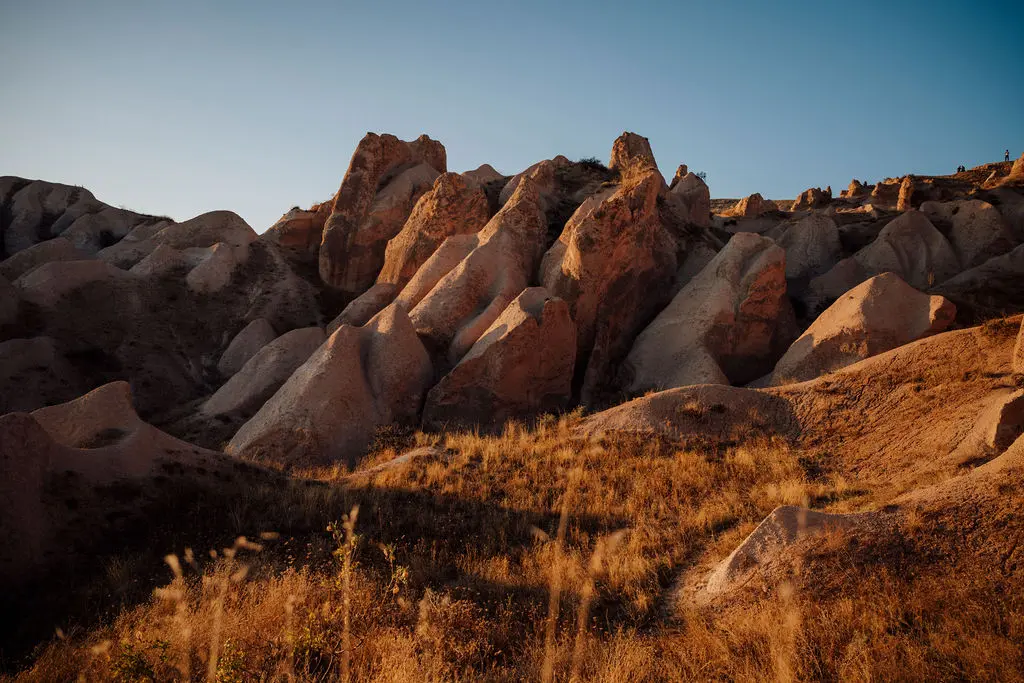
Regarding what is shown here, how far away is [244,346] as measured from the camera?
64.3 ft

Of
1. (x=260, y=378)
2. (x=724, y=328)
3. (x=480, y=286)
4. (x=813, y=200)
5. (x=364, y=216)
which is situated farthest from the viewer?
(x=813, y=200)

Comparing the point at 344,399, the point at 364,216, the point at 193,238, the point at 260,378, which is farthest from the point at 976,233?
the point at 193,238

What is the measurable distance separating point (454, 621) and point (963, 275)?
22.4 m

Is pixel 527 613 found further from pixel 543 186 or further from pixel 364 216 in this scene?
pixel 364 216

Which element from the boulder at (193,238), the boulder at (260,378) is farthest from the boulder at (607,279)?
the boulder at (193,238)

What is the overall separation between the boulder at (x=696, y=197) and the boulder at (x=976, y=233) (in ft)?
34.4

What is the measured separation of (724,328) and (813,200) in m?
29.8

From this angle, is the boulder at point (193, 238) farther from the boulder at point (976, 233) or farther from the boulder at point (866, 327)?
the boulder at point (976, 233)

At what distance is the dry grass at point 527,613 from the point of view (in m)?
3.55

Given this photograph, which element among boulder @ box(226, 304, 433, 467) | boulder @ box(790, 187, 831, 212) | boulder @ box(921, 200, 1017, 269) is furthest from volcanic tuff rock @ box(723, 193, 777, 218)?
boulder @ box(226, 304, 433, 467)

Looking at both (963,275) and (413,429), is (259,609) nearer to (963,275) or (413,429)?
(413,429)

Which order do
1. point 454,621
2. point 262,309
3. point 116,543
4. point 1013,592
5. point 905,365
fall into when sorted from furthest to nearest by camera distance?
point 262,309
point 905,365
point 116,543
point 454,621
point 1013,592

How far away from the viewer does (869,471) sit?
26.0 ft

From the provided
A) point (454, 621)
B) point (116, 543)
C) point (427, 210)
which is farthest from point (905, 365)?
point (427, 210)
